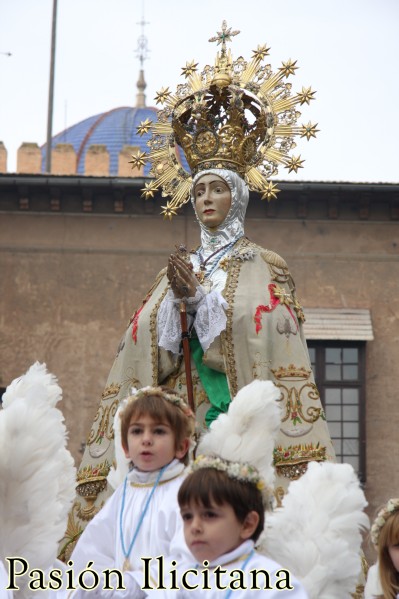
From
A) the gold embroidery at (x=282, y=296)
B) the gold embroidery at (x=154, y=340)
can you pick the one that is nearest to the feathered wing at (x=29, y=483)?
the gold embroidery at (x=154, y=340)

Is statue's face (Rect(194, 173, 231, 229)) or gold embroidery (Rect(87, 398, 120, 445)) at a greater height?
statue's face (Rect(194, 173, 231, 229))

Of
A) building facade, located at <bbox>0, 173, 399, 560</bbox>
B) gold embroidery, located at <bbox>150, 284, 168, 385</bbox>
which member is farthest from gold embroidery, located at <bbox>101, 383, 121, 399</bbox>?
building facade, located at <bbox>0, 173, 399, 560</bbox>

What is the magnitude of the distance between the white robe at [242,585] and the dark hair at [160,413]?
1.47 metres

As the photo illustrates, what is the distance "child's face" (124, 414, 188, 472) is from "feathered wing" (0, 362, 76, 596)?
581mm

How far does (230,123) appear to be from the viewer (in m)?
13.2

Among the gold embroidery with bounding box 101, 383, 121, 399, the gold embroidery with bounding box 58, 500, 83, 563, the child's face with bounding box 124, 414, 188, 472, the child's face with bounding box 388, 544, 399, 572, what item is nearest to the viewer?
the child's face with bounding box 388, 544, 399, 572

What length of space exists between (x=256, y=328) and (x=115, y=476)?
257cm

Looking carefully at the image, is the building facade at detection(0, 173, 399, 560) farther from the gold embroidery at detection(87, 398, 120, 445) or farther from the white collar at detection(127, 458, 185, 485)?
the white collar at detection(127, 458, 185, 485)

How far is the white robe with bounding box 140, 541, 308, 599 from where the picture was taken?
7.69m

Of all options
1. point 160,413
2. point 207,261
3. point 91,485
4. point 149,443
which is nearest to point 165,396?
point 160,413

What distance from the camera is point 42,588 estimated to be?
868cm

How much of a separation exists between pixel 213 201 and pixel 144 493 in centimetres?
402

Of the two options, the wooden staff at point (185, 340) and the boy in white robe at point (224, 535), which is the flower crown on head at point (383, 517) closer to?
the boy in white robe at point (224, 535)

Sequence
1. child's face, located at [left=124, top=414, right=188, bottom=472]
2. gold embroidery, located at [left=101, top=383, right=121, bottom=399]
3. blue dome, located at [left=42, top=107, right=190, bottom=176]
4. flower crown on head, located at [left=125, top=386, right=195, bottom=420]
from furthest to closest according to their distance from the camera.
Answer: blue dome, located at [left=42, top=107, right=190, bottom=176] → gold embroidery, located at [left=101, top=383, right=121, bottom=399] → flower crown on head, located at [left=125, top=386, right=195, bottom=420] → child's face, located at [left=124, top=414, right=188, bottom=472]
